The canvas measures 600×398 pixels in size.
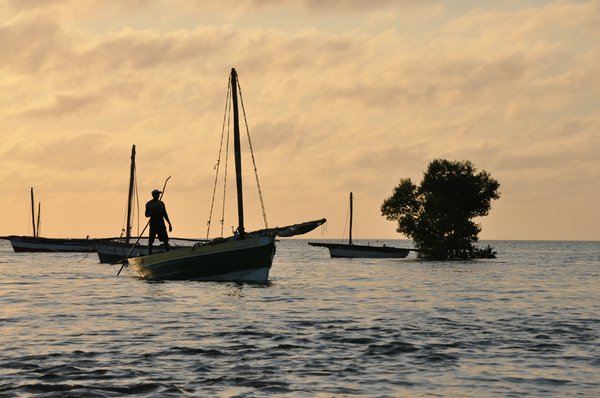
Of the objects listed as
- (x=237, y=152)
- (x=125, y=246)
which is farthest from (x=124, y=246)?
(x=237, y=152)

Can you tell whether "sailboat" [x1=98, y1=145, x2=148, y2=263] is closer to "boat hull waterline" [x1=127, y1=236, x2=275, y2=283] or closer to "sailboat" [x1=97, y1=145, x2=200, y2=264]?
"sailboat" [x1=97, y1=145, x2=200, y2=264]

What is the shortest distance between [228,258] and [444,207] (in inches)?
2330

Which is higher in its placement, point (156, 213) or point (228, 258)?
point (156, 213)

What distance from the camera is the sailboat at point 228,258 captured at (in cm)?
3819

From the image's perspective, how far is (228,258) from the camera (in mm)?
38500

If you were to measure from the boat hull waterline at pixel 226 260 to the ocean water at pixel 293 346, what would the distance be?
632 centimetres

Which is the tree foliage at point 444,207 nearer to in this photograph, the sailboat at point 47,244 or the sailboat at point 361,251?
the sailboat at point 361,251

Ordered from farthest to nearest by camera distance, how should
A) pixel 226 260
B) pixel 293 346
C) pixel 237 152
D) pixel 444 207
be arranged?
pixel 444 207 → pixel 237 152 → pixel 226 260 → pixel 293 346

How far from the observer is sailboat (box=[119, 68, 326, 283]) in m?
38.2

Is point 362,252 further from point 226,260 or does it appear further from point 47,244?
point 226,260

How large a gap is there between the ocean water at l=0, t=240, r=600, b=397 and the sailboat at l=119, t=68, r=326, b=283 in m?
6.34

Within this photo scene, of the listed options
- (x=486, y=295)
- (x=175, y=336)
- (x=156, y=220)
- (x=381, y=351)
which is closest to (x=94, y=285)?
(x=156, y=220)

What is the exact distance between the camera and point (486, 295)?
1384 inches

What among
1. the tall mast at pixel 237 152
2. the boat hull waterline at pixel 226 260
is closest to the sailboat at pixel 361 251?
the tall mast at pixel 237 152
